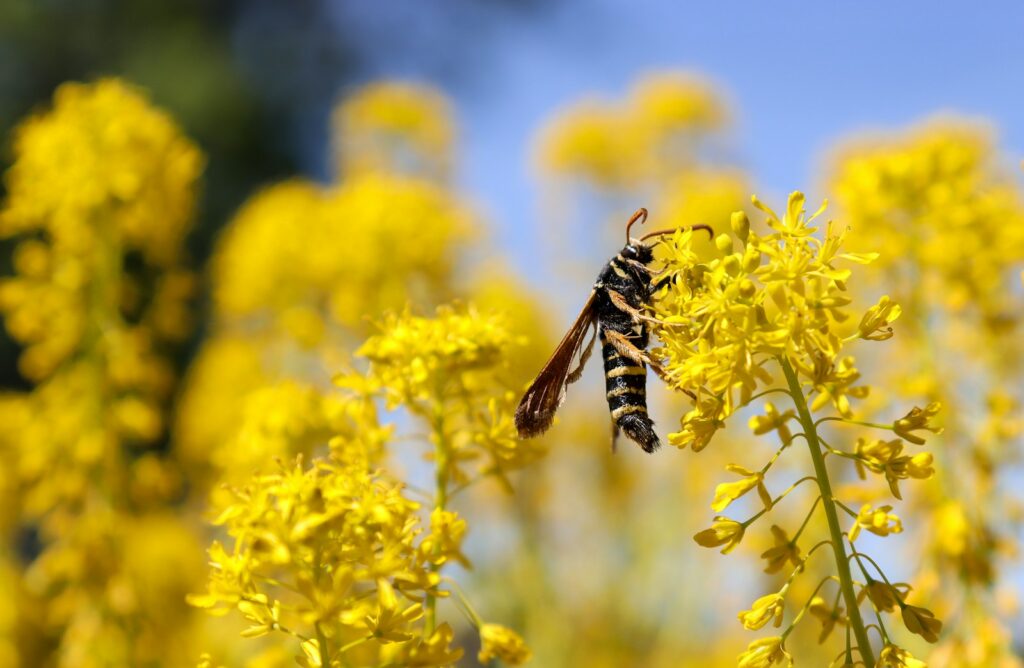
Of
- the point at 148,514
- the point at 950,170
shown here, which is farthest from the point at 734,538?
the point at 148,514

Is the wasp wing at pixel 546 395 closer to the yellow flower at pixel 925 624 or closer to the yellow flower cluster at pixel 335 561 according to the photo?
the yellow flower cluster at pixel 335 561

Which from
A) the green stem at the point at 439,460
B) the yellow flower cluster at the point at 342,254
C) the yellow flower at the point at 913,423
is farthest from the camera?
the yellow flower cluster at the point at 342,254

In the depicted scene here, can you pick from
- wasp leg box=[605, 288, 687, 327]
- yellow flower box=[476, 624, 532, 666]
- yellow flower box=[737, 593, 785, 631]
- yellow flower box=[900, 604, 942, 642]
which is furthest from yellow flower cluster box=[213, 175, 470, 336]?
yellow flower box=[900, 604, 942, 642]

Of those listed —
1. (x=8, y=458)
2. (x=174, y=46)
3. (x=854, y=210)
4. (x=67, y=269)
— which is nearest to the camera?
(x=854, y=210)

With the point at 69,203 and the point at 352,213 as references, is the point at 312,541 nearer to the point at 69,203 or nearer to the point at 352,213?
the point at 69,203

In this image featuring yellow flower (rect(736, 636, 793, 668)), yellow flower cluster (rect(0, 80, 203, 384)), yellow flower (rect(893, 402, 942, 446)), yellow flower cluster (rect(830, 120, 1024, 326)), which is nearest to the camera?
yellow flower (rect(736, 636, 793, 668))

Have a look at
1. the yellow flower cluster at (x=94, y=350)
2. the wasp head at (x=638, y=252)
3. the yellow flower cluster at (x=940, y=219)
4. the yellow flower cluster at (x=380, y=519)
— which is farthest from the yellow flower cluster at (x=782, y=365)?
the yellow flower cluster at (x=94, y=350)

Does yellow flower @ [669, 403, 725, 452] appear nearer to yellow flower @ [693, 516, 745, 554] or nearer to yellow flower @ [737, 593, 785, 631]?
yellow flower @ [693, 516, 745, 554]
